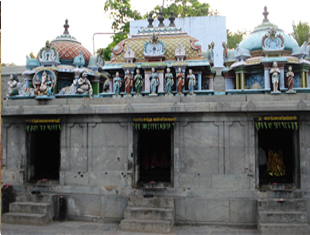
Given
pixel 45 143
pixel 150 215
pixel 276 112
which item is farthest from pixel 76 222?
pixel 276 112

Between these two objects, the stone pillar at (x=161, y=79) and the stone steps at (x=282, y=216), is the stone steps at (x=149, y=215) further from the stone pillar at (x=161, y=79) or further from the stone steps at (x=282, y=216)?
the stone pillar at (x=161, y=79)

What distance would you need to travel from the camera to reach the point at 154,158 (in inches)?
602

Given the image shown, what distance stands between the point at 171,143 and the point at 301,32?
68.5 feet

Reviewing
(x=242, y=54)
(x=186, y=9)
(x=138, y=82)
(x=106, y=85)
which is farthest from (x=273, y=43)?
(x=186, y=9)

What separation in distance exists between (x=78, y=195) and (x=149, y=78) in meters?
6.19

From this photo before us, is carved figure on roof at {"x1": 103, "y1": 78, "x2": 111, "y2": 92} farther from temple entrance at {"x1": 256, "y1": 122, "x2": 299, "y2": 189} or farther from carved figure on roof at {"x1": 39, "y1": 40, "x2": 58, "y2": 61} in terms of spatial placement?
temple entrance at {"x1": 256, "y1": 122, "x2": 299, "y2": 189}

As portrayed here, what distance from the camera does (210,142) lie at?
1245 centimetres

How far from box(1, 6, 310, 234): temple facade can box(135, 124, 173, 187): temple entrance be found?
9 cm

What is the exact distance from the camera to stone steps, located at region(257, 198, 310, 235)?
35.1 feet

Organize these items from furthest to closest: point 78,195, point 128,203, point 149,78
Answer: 1. point 149,78
2. point 78,195
3. point 128,203

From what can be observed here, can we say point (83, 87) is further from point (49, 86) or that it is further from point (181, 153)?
point (181, 153)

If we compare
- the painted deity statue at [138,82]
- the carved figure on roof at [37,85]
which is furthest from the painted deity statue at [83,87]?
the painted deity statue at [138,82]

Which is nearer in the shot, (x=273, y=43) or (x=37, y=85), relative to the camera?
(x=37, y=85)

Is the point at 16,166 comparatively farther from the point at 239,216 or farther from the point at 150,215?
the point at 239,216
